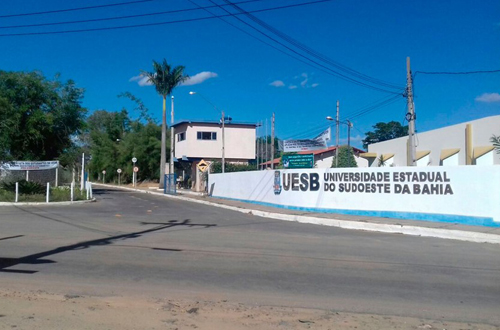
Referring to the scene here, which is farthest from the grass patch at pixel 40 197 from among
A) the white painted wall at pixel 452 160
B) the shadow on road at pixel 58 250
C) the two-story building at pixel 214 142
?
the white painted wall at pixel 452 160

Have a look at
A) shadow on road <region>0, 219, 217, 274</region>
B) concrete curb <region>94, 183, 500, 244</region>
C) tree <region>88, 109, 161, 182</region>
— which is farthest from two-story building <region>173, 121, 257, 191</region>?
shadow on road <region>0, 219, 217, 274</region>

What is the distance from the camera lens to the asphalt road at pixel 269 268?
7352mm

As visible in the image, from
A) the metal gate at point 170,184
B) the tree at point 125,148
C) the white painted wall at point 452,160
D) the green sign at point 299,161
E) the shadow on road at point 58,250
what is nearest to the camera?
the shadow on road at point 58,250

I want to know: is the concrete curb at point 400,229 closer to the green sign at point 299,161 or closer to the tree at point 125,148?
the green sign at point 299,161

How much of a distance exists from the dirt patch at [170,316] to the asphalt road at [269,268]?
0.37 m

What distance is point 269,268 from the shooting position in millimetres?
9477

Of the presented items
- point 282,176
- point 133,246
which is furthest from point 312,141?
point 133,246

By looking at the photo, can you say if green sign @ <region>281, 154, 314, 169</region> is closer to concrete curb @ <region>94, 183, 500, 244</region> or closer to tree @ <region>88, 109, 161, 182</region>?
concrete curb @ <region>94, 183, 500, 244</region>

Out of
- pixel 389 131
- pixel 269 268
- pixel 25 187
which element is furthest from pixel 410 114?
pixel 389 131

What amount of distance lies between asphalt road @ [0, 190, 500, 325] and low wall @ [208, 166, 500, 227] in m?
3.37

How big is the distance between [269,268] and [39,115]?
32953 mm

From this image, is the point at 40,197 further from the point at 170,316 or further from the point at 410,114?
the point at 170,316

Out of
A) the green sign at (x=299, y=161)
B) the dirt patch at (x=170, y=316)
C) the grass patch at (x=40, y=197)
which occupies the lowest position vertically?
the dirt patch at (x=170, y=316)

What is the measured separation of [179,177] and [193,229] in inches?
1694
